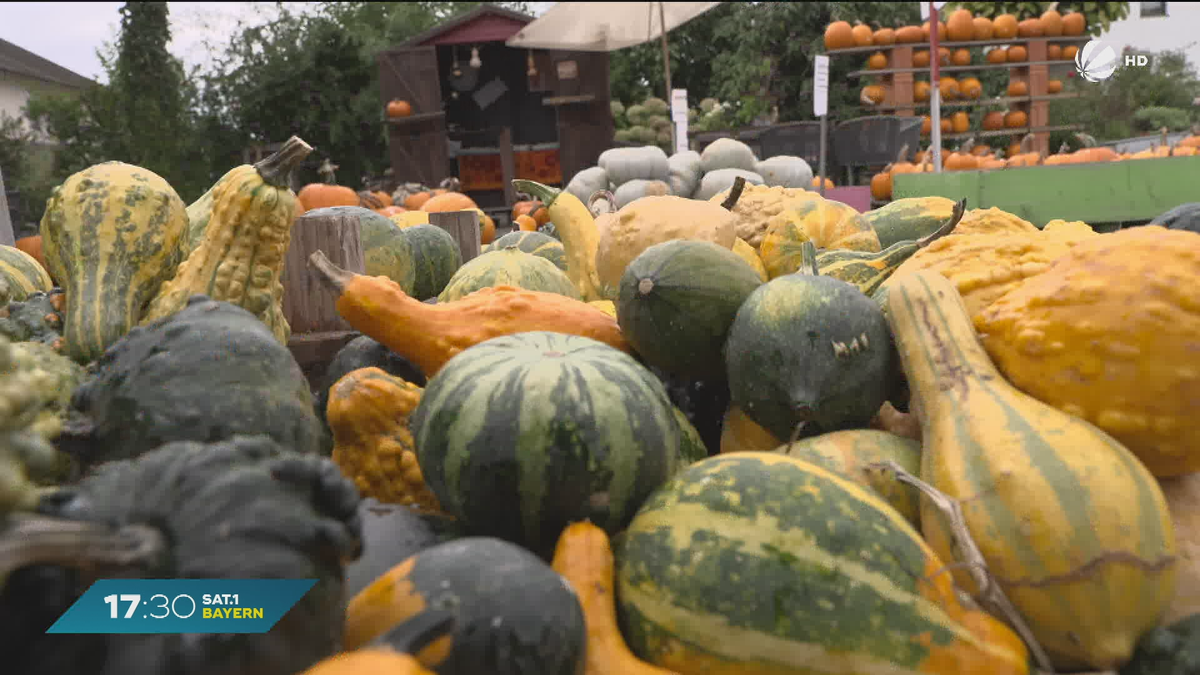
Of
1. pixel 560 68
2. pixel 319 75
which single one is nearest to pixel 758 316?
pixel 560 68

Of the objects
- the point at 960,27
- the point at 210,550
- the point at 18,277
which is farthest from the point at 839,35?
the point at 210,550

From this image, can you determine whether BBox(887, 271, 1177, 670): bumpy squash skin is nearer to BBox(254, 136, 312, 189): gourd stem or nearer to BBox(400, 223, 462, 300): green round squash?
BBox(254, 136, 312, 189): gourd stem

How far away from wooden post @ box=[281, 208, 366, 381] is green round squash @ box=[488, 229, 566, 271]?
997 millimetres

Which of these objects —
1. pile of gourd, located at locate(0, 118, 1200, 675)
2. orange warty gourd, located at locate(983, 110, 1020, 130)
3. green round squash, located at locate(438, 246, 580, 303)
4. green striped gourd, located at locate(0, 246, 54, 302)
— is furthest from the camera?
orange warty gourd, located at locate(983, 110, 1020, 130)

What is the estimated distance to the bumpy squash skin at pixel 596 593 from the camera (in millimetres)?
1098

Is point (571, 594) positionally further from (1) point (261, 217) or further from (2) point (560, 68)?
(2) point (560, 68)

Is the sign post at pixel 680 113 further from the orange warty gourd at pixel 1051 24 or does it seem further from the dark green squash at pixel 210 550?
the orange warty gourd at pixel 1051 24

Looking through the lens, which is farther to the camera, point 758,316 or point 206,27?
point 206,27

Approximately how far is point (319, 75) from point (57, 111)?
4.11m

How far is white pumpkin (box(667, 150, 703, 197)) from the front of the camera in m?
6.99

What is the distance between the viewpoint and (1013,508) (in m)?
1.22

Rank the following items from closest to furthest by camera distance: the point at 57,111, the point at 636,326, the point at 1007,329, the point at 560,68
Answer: the point at 1007,329
the point at 636,326
the point at 560,68
the point at 57,111

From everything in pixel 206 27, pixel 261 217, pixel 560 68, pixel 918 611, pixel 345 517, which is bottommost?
pixel 918 611

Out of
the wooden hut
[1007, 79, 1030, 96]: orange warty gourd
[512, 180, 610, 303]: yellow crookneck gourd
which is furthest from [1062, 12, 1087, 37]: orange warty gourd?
[512, 180, 610, 303]: yellow crookneck gourd
